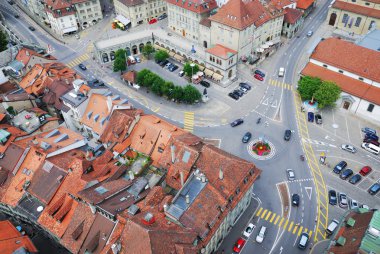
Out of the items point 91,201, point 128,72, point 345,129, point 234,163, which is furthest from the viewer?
point 128,72

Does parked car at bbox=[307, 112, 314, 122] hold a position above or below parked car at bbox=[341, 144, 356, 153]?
above

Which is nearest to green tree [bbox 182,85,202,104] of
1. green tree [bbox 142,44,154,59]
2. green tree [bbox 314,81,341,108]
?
green tree [bbox 142,44,154,59]

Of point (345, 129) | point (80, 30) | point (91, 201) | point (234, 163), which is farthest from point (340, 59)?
point (80, 30)

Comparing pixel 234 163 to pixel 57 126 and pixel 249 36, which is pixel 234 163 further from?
pixel 249 36

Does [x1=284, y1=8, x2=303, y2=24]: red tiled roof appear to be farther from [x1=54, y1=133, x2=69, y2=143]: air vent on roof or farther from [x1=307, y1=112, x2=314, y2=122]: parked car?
[x1=54, y1=133, x2=69, y2=143]: air vent on roof

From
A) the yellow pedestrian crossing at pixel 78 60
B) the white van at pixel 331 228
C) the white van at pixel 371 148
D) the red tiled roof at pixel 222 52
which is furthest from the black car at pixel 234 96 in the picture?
the yellow pedestrian crossing at pixel 78 60

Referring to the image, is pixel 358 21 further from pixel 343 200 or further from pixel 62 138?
pixel 62 138
